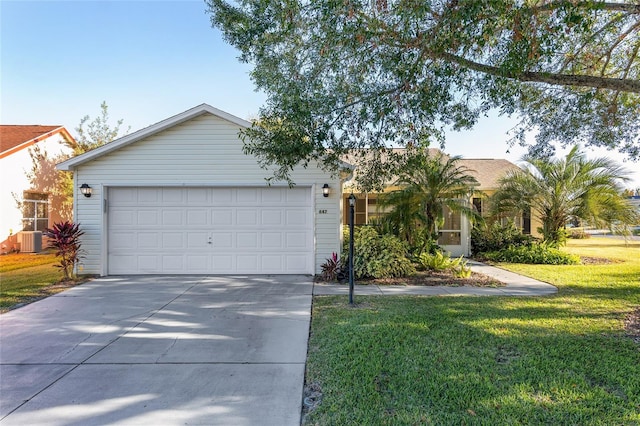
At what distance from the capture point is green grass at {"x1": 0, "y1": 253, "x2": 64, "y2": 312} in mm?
6960

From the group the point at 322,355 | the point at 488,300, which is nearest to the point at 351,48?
the point at 322,355

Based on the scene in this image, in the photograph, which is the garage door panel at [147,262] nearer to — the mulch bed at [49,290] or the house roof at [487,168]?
the mulch bed at [49,290]

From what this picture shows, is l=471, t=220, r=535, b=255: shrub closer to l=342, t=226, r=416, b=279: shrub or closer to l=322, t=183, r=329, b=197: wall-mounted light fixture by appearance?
l=342, t=226, r=416, b=279: shrub

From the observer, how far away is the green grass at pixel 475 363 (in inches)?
111

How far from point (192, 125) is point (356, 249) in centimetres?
571

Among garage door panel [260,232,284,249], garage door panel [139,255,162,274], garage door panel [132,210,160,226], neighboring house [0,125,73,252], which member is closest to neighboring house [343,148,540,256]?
garage door panel [260,232,284,249]

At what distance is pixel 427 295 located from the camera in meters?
7.06

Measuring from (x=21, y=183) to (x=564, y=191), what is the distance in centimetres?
2086

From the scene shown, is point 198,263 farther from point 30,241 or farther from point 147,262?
point 30,241

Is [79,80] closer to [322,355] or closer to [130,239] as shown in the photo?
[130,239]

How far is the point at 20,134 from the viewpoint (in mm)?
14578

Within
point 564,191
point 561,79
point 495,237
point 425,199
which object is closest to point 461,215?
point 495,237

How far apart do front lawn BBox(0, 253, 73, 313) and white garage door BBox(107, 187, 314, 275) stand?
156 cm

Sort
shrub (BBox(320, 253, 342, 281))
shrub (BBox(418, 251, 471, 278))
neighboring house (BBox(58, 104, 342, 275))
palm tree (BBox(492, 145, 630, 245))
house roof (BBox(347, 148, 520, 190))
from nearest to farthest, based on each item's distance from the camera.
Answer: shrub (BBox(320, 253, 342, 281)), neighboring house (BBox(58, 104, 342, 275)), shrub (BBox(418, 251, 471, 278)), palm tree (BBox(492, 145, 630, 245)), house roof (BBox(347, 148, 520, 190))
